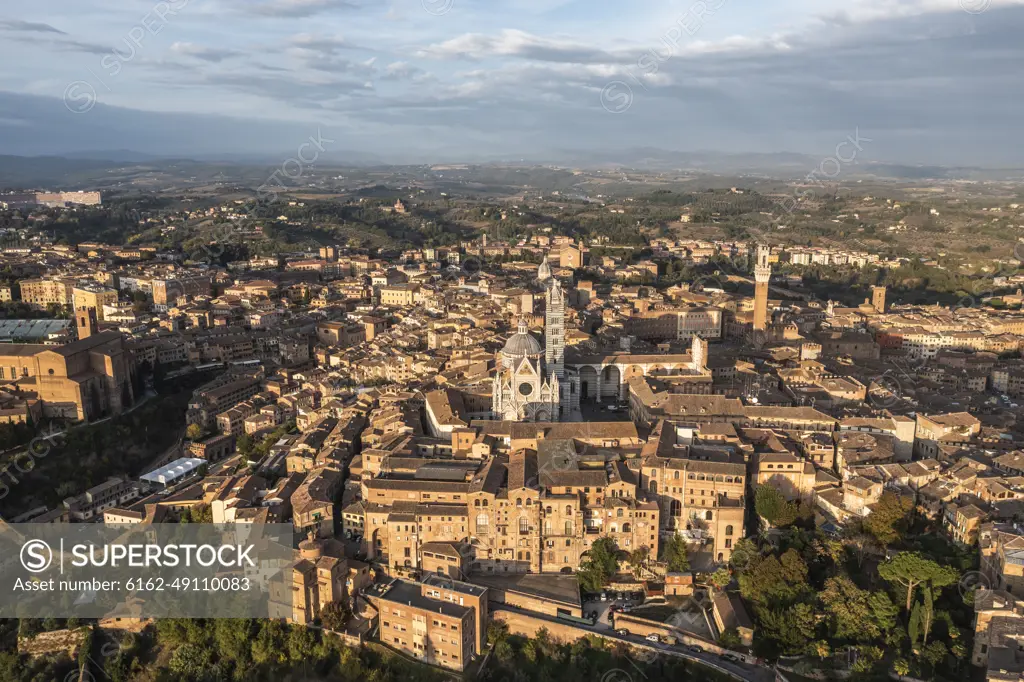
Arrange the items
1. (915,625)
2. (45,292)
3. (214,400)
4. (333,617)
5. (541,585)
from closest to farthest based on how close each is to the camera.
Answer: (915,625) → (333,617) → (541,585) → (214,400) → (45,292)

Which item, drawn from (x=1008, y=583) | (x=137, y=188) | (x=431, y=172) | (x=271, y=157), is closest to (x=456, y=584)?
(x=1008, y=583)

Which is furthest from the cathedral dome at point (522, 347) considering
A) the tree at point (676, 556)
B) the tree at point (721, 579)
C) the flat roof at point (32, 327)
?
the flat roof at point (32, 327)

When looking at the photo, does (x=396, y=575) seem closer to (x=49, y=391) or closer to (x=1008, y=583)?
(x=1008, y=583)

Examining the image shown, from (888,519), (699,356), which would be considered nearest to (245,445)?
(699,356)

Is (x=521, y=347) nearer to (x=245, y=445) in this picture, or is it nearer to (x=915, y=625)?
(x=245, y=445)

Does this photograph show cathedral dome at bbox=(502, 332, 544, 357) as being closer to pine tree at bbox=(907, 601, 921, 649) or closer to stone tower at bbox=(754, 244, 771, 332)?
pine tree at bbox=(907, 601, 921, 649)

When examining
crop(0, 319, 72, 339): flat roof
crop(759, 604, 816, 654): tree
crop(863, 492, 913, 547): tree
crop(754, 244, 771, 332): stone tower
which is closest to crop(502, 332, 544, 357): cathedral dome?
crop(863, 492, 913, 547): tree
